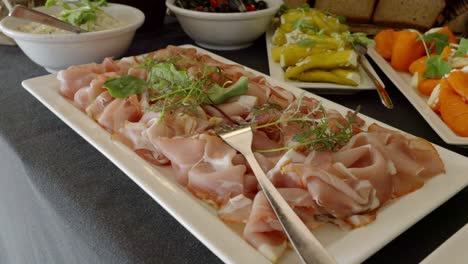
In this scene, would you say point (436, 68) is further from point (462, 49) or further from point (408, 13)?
point (408, 13)

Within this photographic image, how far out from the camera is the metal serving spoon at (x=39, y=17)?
3.59ft

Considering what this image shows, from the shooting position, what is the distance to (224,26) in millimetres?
1392

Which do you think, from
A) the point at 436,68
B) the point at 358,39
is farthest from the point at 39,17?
the point at 436,68

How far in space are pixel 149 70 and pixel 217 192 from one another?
44 centimetres

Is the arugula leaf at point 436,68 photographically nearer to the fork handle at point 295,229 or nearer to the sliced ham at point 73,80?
the fork handle at point 295,229

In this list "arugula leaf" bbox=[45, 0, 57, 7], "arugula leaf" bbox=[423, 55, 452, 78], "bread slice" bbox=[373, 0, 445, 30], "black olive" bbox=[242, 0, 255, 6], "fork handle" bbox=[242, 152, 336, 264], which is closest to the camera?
"fork handle" bbox=[242, 152, 336, 264]

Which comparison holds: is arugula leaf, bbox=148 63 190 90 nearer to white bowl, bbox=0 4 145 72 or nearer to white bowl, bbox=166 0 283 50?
white bowl, bbox=0 4 145 72

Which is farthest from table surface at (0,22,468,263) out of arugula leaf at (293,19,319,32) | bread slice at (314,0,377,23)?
bread slice at (314,0,377,23)

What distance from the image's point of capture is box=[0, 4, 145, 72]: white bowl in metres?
1.11

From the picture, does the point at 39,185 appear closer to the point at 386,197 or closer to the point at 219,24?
the point at 386,197

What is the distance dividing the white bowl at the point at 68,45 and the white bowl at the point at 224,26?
0.20 m

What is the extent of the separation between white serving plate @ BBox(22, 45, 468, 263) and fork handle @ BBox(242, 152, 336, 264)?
46 mm

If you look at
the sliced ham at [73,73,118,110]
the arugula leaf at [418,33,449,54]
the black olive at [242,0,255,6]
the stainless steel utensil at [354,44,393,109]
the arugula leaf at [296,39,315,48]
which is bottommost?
the sliced ham at [73,73,118,110]

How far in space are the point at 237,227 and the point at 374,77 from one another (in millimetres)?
750
